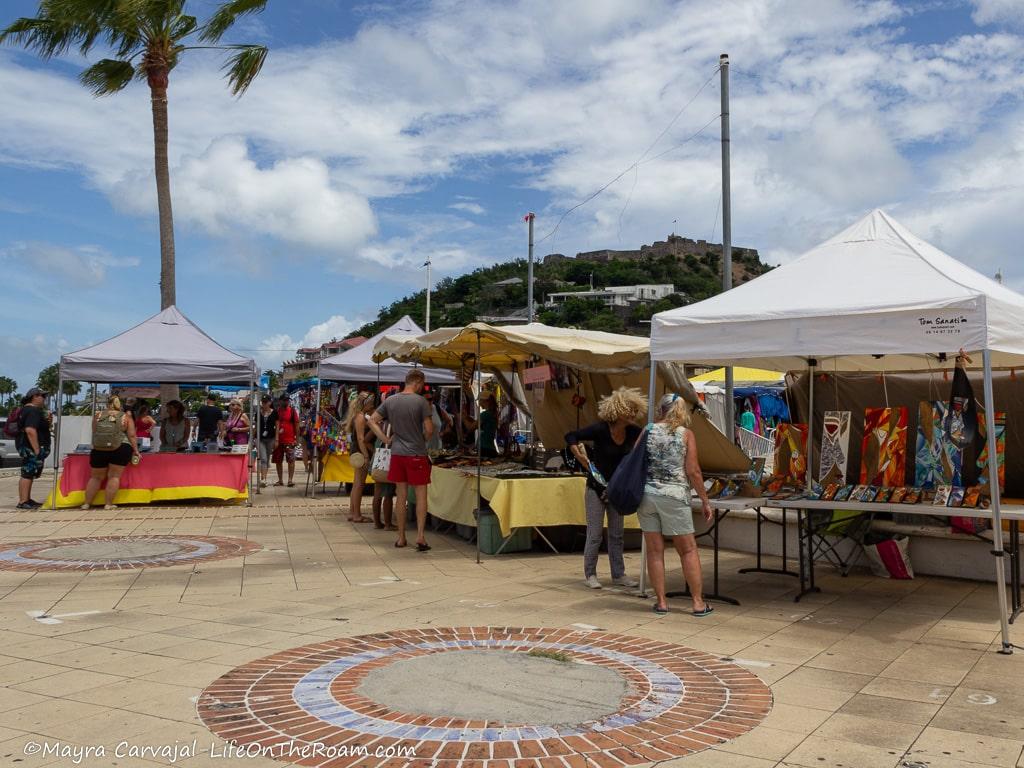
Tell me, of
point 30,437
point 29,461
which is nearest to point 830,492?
point 30,437

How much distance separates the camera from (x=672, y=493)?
636cm

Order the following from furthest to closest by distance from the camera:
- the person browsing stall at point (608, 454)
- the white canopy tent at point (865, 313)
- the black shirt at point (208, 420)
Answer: the black shirt at point (208, 420), the person browsing stall at point (608, 454), the white canopy tent at point (865, 313)

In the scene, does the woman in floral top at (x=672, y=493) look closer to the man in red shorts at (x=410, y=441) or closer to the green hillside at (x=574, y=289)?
the man in red shorts at (x=410, y=441)

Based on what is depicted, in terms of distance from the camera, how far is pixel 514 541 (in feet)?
30.6

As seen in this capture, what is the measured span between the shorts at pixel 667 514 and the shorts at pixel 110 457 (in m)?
8.86

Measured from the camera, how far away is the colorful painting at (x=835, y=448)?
748cm

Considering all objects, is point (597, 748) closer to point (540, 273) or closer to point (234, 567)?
point (234, 567)

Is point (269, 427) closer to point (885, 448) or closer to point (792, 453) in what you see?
point (792, 453)

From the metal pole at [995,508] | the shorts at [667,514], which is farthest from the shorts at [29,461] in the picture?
the metal pole at [995,508]

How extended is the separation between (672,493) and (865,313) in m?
1.80

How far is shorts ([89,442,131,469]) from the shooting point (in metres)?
12.6

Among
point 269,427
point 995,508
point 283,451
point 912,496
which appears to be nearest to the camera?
point 995,508

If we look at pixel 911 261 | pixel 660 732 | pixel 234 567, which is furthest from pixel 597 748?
pixel 234 567

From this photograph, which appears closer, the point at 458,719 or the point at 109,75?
the point at 458,719
